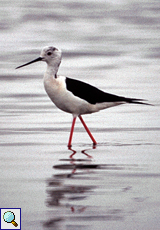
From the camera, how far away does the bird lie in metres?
11.0

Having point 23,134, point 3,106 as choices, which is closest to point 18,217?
point 23,134

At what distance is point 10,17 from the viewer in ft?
106

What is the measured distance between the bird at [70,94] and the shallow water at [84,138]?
55 centimetres

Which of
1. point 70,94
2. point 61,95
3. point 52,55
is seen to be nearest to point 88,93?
point 70,94

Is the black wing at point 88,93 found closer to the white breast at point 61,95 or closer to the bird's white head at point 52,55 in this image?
the white breast at point 61,95

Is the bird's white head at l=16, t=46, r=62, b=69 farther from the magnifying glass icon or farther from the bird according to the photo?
the magnifying glass icon

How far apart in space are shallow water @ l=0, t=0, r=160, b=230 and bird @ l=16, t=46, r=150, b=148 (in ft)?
1.79

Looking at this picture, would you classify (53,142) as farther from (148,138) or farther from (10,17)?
(10,17)

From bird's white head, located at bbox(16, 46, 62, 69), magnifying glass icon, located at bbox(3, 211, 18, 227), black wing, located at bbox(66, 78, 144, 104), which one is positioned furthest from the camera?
bird's white head, located at bbox(16, 46, 62, 69)

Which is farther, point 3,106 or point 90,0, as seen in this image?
point 90,0

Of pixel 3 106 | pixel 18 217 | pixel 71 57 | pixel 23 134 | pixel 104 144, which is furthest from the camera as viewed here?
pixel 71 57

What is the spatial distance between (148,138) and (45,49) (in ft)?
7.43

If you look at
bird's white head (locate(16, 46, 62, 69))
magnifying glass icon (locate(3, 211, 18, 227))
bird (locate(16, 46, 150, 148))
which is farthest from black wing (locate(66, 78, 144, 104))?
magnifying glass icon (locate(3, 211, 18, 227))

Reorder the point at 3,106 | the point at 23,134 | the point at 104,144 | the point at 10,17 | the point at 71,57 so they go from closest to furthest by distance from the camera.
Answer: the point at 104,144 → the point at 23,134 → the point at 3,106 → the point at 71,57 → the point at 10,17
